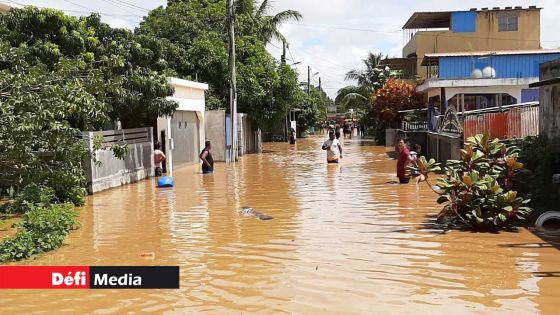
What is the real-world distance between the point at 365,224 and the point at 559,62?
549 centimetres

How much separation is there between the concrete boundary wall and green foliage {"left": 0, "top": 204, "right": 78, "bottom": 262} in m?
4.12

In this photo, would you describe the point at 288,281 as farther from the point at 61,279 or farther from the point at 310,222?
the point at 310,222

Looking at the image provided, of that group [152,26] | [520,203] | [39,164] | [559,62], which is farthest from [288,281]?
[152,26]

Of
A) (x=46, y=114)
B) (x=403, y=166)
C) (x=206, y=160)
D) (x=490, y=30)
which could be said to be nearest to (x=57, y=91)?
(x=46, y=114)

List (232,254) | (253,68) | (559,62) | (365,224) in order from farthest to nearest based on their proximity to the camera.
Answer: (253,68) → (559,62) → (365,224) → (232,254)

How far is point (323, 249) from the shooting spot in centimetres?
844

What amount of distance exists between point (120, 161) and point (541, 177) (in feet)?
38.3

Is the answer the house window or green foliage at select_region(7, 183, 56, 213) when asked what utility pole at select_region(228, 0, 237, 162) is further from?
the house window

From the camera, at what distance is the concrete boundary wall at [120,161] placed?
51.5ft

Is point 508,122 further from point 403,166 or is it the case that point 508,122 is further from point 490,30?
point 490,30

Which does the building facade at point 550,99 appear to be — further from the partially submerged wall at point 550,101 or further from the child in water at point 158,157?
the child in water at point 158,157

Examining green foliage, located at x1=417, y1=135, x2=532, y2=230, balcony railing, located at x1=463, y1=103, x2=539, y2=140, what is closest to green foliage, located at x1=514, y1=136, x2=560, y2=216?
green foliage, located at x1=417, y1=135, x2=532, y2=230

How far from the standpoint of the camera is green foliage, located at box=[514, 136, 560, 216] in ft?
34.4

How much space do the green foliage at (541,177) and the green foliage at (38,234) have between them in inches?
297
